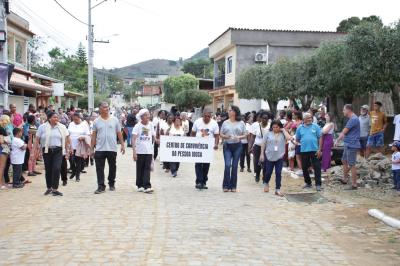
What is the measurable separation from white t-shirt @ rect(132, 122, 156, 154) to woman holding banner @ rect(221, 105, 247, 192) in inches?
61.6

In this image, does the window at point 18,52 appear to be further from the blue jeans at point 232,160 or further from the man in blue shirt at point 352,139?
the man in blue shirt at point 352,139

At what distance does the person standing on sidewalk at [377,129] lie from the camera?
1499cm

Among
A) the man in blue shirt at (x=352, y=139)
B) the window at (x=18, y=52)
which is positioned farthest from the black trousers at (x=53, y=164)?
the window at (x=18, y=52)

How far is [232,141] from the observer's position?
10797mm

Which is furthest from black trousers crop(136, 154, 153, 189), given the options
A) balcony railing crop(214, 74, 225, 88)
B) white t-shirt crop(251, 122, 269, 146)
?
balcony railing crop(214, 74, 225, 88)

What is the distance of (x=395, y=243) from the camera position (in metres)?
7.04

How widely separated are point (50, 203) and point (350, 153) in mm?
6317

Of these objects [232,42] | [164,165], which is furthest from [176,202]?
[232,42]

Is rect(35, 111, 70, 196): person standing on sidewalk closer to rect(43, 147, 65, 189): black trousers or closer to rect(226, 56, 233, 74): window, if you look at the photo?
rect(43, 147, 65, 189): black trousers

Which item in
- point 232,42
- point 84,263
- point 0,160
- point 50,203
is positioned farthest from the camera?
point 232,42

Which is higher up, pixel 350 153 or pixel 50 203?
pixel 350 153

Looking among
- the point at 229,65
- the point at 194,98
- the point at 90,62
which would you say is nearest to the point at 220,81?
the point at 229,65

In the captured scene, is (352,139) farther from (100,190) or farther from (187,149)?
(100,190)

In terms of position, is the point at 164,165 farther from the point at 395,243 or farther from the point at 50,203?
the point at 395,243
